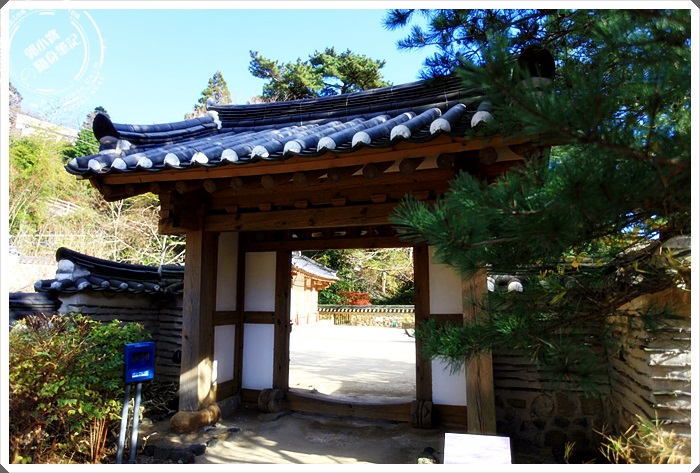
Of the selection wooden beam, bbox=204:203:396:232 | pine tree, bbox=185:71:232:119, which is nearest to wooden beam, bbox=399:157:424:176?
wooden beam, bbox=204:203:396:232

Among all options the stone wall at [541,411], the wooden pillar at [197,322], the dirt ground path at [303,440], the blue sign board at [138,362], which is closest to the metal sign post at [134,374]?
the blue sign board at [138,362]

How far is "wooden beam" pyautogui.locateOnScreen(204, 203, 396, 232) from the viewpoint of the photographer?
4.36 m

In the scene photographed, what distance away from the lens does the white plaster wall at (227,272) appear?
5.59m

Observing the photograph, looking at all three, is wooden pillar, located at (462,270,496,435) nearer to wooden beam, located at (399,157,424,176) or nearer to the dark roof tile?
wooden beam, located at (399,157,424,176)

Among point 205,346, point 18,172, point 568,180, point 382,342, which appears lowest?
point 382,342

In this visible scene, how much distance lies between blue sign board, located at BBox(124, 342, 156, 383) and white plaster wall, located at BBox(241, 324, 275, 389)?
2265 mm

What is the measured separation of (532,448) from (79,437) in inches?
156

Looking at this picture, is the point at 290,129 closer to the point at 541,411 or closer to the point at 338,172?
the point at 338,172

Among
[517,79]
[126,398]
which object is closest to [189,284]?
[126,398]

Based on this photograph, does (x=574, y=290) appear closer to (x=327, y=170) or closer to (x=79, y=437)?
(x=327, y=170)

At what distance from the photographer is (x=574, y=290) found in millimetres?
2227

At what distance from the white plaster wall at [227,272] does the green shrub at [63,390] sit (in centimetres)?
174

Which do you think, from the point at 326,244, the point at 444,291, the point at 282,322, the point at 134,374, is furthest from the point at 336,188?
the point at 134,374

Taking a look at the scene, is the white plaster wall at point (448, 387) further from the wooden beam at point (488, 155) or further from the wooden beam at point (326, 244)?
the wooden beam at point (488, 155)
